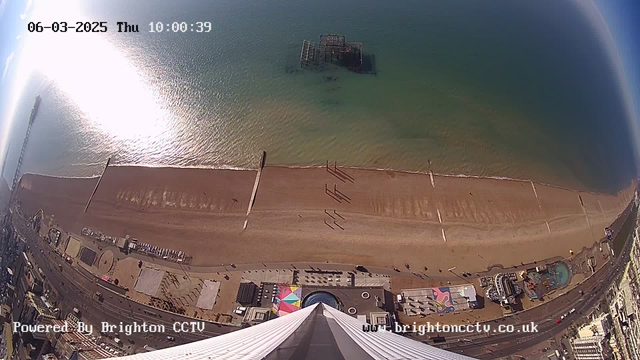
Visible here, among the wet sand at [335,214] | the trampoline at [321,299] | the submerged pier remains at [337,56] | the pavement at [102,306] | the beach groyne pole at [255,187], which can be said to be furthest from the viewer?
the submerged pier remains at [337,56]

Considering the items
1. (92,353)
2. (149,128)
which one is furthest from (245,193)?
(92,353)

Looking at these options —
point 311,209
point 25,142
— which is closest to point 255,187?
point 311,209

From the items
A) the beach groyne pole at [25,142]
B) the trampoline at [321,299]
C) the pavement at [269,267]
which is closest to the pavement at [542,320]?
the pavement at [269,267]

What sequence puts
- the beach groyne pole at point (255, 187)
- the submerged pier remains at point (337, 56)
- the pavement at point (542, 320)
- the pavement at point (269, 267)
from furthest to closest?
the submerged pier remains at point (337, 56)
the beach groyne pole at point (255, 187)
the pavement at point (269, 267)
the pavement at point (542, 320)

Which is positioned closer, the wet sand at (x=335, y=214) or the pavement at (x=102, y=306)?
the pavement at (x=102, y=306)

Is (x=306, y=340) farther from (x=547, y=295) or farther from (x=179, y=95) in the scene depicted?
(x=179, y=95)

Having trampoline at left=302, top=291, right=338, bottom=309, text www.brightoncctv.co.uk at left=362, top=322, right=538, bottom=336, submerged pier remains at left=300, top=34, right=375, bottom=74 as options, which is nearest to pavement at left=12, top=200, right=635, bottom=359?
text www.brightoncctv.co.uk at left=362, top=322, right=538, bottom=336

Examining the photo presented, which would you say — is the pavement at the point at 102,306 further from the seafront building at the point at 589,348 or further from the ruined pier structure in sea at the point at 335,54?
the ruined pier structure in sea at the point at 335,54
